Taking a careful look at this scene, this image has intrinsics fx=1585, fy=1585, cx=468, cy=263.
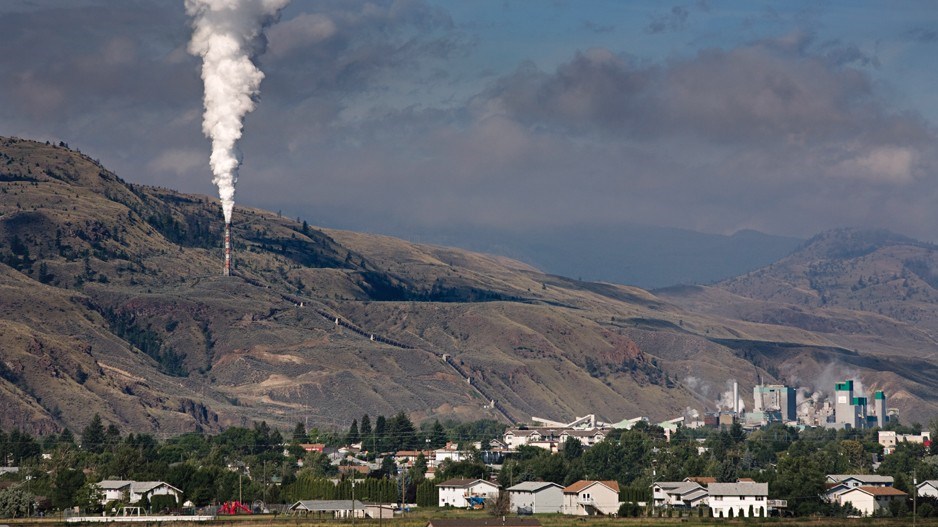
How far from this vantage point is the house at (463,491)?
555ft

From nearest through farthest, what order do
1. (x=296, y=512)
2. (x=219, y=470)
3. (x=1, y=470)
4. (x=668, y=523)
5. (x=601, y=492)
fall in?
(x=668, y=523) → (x=296, y=512) → (x=601, y=492) → (x=219, y=470) → (x=1, y=470)

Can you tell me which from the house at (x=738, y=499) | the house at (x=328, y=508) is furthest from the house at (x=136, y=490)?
the house at (x=738, y=499)

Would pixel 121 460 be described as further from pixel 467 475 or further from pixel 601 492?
pixel 601 492

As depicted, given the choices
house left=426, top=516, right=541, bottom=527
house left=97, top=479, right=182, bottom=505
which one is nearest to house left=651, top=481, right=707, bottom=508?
house left=426, top=516, right=541, bottom=527

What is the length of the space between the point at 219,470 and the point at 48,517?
1503 inches

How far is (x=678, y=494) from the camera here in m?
166

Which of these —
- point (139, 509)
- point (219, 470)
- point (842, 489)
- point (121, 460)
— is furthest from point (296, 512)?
point (842, 489)

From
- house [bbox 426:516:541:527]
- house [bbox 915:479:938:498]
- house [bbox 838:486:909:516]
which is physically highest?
house [bbox 915:479:938:498]

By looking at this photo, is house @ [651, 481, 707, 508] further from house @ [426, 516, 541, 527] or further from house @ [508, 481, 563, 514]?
house @ [426, 516, 541, 527]

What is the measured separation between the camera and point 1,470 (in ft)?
640

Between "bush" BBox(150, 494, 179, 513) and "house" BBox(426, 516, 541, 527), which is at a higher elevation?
"bush" BBox(150, 494, 179, 513)

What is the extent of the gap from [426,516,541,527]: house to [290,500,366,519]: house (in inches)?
653

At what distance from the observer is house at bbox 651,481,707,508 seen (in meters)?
162

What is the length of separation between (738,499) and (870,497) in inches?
537
